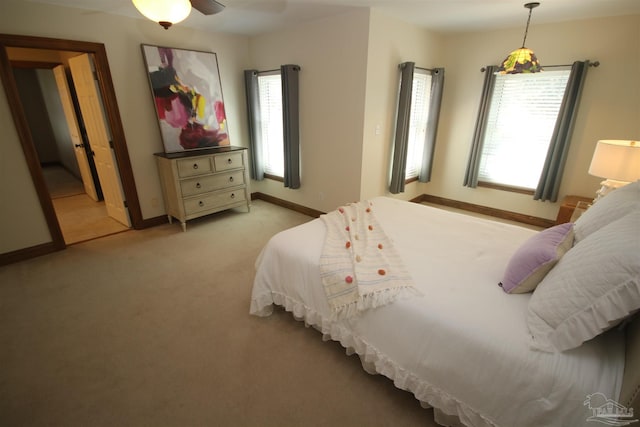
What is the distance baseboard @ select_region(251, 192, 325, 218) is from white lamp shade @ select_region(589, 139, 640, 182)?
285 cm

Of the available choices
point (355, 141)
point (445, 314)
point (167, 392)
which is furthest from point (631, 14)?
point (167, 392)

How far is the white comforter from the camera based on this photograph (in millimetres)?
1057

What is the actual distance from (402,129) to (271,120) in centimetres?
190

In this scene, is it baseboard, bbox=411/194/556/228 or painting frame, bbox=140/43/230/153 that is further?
baseboard, bbox=411/194/556/228

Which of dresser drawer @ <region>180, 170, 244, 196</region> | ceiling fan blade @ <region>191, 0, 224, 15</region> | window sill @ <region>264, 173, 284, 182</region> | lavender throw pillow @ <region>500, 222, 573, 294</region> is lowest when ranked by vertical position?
window sill @ <region>264, 173, 284, 182</region>

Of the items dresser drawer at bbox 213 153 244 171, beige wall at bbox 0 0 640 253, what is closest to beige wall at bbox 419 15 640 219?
beige wall at bbox 0 0 640 253

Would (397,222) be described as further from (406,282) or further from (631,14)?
(631,14)

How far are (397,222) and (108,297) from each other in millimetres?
2441

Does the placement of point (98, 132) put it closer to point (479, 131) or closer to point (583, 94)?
point (479, 131)

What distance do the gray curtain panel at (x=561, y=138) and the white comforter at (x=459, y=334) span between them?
2017mm

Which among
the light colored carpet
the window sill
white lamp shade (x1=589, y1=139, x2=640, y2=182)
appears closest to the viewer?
the light colored carpet

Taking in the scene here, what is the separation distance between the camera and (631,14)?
9.37 feet

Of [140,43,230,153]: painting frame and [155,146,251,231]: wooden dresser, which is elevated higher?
[140,43,230,153]: painting frame

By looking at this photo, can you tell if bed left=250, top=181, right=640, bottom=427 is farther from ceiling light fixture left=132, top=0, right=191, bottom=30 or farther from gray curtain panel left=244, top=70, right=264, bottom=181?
gray curtain panel left=244, top=70, right=264, bottom=181
